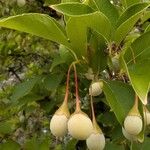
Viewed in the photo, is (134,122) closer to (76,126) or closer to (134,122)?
(134,122)

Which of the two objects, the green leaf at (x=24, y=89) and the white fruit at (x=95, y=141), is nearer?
the white fruit at (x=95, y=141)

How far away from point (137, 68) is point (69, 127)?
225 millimetres

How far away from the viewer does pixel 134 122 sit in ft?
3.87

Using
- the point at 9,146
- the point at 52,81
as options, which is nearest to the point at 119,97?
the point at 52,81

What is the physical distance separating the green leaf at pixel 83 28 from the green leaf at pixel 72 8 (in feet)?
0.07

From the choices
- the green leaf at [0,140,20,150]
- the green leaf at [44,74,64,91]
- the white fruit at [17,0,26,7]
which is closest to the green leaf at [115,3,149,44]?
the green leaf at [44,74,64,91]

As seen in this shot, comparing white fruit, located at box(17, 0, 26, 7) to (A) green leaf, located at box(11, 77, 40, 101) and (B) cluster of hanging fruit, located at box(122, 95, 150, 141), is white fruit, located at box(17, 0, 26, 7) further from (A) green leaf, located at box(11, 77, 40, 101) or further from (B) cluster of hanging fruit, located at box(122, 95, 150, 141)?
(B) cluster of hanging fruit, located at box(122, 95, 150, 141)

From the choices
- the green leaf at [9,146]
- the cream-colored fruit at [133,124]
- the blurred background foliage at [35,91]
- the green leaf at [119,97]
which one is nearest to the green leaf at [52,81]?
the blurred background foliage at [35,91]

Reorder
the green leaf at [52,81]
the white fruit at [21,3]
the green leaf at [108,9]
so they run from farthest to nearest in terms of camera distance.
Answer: the white fruit at [21,3] < the green leaf at [52,81] < the green leaf at [108,9]

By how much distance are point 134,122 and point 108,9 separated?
36 cm

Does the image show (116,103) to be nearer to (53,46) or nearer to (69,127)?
(69,127)

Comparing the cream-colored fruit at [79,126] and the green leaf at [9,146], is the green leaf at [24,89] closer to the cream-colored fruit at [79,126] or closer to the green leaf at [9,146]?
the green leaf at [9,146]

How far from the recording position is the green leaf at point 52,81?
192 cm

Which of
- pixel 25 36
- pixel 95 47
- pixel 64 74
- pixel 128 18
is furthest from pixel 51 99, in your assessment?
pixel 25 36
